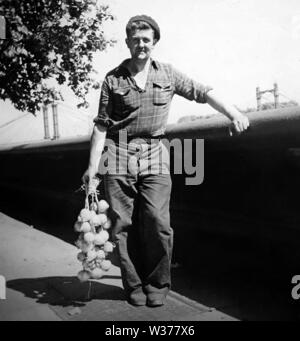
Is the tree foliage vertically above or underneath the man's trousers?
above

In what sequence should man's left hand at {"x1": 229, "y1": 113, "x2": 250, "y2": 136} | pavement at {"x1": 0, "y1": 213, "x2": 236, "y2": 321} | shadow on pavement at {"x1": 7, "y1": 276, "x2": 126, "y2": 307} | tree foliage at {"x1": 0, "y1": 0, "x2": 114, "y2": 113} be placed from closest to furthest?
man's left hand at {"x1": 229, "y1": 113, "x2": 250, "y2": 136} < pavement at {"x1": 0, "y1": 213, "x2": 236, "y2": 321} < shadow on pavement at {"x1": 7, "y1": 276, "x2": 126, "y2": 307} < tree foliage at {"x1": 0, "y1": 0, "x2": 114, "y2": 113}

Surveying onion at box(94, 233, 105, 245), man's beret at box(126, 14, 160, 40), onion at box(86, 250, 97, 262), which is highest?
man's beret at box(126, 14, 160, 40)

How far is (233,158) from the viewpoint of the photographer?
329 cm

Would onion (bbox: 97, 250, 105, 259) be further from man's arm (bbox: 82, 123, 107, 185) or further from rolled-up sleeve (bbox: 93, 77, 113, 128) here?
rolled-up sleeve (bbox: 93, 77, 113, 128)

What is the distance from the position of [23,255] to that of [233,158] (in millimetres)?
2412

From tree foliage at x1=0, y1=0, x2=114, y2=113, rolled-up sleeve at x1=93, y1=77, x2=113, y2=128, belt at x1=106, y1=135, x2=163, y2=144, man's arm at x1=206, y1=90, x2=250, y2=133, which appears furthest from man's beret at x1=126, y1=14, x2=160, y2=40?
tree foliage at x1=0, y1=0, x2=114, y2=113

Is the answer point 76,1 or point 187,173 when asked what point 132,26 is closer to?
point 187,173

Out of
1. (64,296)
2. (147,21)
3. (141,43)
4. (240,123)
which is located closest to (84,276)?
(64,296)

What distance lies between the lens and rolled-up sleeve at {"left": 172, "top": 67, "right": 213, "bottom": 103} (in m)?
2.72

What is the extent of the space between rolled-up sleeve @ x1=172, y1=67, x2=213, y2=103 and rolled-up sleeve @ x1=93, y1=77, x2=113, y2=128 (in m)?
0.44

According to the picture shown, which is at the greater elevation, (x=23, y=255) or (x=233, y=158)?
(x=233, y=158)

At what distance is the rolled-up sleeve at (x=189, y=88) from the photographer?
2.72m

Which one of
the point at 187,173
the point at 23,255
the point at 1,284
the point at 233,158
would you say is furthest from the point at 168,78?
the point at 23,255

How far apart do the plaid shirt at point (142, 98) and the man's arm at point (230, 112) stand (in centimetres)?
5
